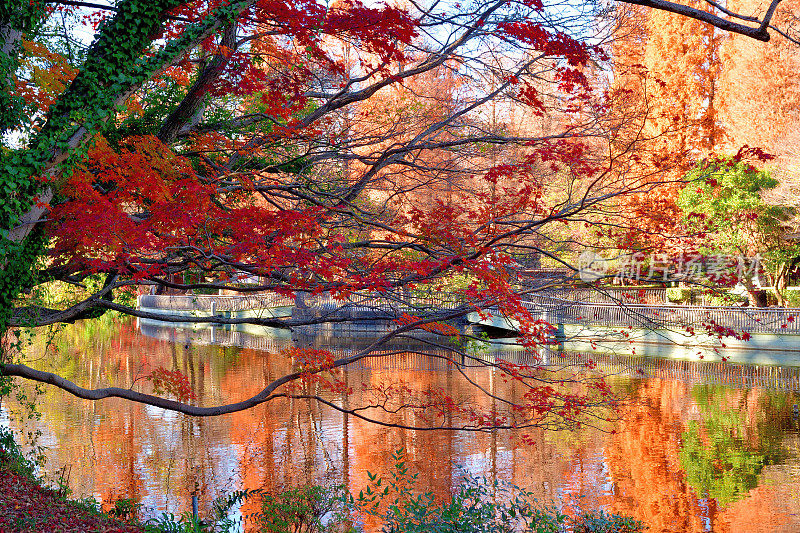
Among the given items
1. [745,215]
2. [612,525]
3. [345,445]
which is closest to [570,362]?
[745,215]

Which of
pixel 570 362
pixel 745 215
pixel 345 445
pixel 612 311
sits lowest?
pixel 345 445

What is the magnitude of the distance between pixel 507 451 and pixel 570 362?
401 inches

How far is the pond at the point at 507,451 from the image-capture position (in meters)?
9.94

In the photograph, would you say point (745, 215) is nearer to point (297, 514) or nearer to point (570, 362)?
point (570, 362)

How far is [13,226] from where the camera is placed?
5.88 meters

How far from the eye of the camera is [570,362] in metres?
21.8

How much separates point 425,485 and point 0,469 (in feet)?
19.9

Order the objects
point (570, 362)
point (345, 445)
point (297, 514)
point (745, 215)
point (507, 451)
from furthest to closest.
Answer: point (745, 215), point (570, 362), point (345, 445), point (507, 451), point (297, 514)

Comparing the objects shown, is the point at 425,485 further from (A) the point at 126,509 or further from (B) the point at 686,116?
(B) the point at 686,116

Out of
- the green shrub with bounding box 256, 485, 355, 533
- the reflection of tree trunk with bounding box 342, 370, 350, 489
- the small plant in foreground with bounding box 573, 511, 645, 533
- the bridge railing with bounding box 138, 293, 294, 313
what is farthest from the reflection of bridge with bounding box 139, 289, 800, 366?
the small plant in foreground with bounding box 573, 511, 645, 533

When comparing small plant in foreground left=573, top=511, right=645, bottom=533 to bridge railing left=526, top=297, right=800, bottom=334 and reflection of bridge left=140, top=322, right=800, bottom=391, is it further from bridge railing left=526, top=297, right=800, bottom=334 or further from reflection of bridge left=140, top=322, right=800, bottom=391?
bridge railing left=526, top=297, right=800, bottom=334

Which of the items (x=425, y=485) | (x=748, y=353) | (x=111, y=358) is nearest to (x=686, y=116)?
(x=748, y=353)

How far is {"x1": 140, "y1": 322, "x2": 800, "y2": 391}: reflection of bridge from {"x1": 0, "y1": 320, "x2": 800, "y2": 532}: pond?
0.16 metres

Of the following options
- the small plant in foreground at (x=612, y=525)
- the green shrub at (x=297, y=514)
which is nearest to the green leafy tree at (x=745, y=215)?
the small plant in foreground at (x=612, y=525)
